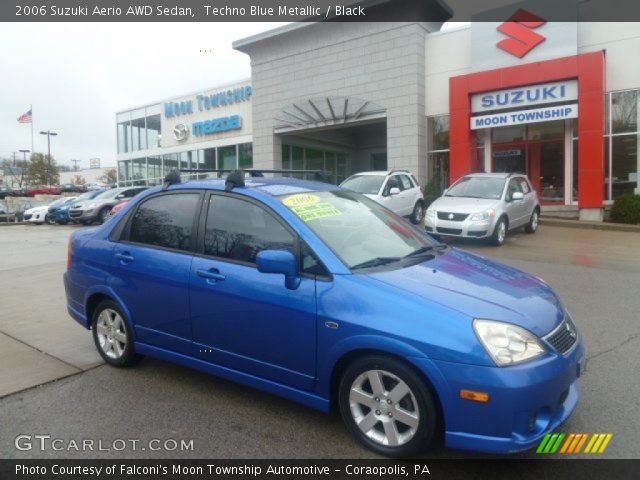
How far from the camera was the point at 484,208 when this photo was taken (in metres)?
11.7

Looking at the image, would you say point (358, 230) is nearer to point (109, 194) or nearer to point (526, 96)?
point (526, 96)

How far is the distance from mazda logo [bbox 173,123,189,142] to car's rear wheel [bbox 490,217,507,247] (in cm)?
2247

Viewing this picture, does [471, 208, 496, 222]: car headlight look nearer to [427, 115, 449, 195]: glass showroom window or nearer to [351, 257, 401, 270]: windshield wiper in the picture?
[351, 257, 401, 270]: windshield wiper

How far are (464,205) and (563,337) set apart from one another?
9.05 metres

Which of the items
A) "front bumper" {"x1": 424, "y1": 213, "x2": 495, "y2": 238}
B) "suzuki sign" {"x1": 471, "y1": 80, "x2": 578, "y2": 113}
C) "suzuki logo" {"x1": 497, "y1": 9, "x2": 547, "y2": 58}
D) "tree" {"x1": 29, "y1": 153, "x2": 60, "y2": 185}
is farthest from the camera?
"tree" {"x1": 29, "y1": 153, "x2": 60, "y2": 185}

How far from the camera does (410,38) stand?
804 inches

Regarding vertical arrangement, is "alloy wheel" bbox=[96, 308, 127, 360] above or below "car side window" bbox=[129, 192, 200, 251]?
below

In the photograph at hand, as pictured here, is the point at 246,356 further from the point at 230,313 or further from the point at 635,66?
the point at 635,66

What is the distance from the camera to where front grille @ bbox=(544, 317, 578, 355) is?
3.05 meters

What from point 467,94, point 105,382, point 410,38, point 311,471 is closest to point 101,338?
point 105,382

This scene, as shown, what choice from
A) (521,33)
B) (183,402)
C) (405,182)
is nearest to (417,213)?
(405,182)

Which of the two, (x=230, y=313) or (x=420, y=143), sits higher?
(x=420, y=143)

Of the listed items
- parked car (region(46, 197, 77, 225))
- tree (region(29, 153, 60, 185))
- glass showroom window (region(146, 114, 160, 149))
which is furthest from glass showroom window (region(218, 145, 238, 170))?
tree (region(29, 153, 60, 185))

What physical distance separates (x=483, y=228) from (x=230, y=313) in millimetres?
8819
